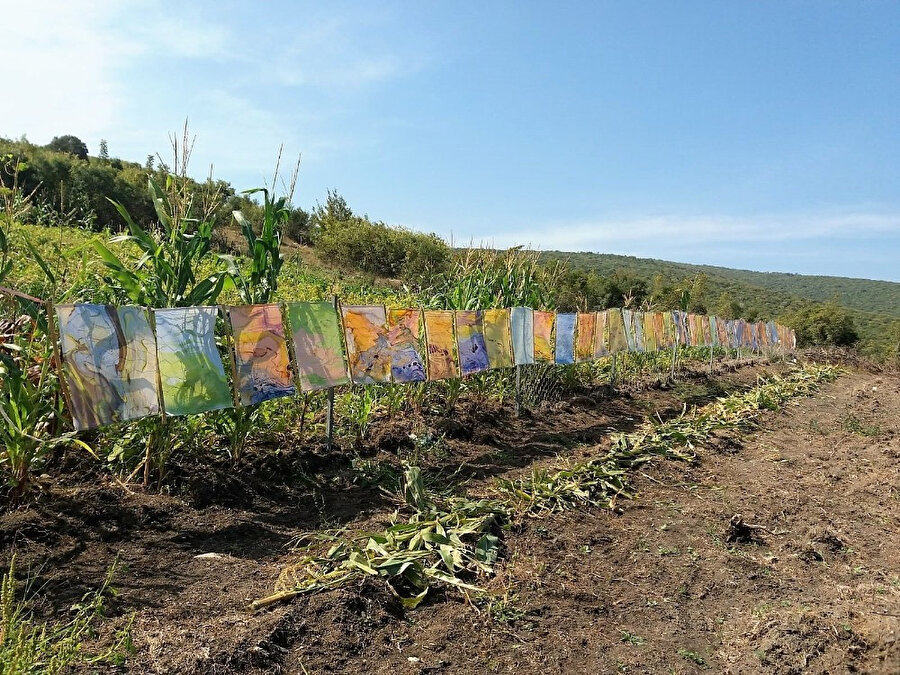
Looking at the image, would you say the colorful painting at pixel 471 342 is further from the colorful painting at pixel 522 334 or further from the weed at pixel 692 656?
the weed at pixel 692 656

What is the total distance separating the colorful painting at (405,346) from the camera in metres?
6.12

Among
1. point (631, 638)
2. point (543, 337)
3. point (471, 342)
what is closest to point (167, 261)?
point (471, 342)

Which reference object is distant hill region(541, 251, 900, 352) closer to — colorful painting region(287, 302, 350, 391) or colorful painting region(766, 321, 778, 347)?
colorful painting region(766, 321, 778, 347)

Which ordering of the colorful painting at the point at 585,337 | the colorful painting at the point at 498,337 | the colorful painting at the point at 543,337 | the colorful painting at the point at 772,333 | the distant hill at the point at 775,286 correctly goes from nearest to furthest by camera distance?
the colorful painting at the point at 498,337 < the colorful painting at the point at 543,337 < the colorful painting at the point at 585,337 < the colorful painting at the point at 772,333 < the distant hill at the point at 775,286

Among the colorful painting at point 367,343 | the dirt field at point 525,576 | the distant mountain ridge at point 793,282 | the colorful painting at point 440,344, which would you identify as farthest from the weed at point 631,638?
the distant mountain ridge at point 793,282

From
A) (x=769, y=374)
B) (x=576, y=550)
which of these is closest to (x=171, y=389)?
(x=576, y=550)

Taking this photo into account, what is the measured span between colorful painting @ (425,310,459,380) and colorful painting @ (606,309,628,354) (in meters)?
4.34

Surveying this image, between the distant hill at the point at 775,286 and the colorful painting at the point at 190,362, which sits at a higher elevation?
the distant hill at the point at 775,286

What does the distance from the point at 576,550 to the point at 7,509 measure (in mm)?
3699

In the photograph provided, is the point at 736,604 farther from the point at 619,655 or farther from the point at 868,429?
the point at 868,429

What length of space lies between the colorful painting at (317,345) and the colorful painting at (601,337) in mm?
5716

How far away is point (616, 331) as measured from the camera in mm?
10609

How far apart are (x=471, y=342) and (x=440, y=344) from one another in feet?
1.95

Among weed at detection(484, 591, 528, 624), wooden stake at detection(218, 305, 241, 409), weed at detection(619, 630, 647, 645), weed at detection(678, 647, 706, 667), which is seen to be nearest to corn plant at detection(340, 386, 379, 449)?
wooden stake at detection(218, 305, 241, 409)
